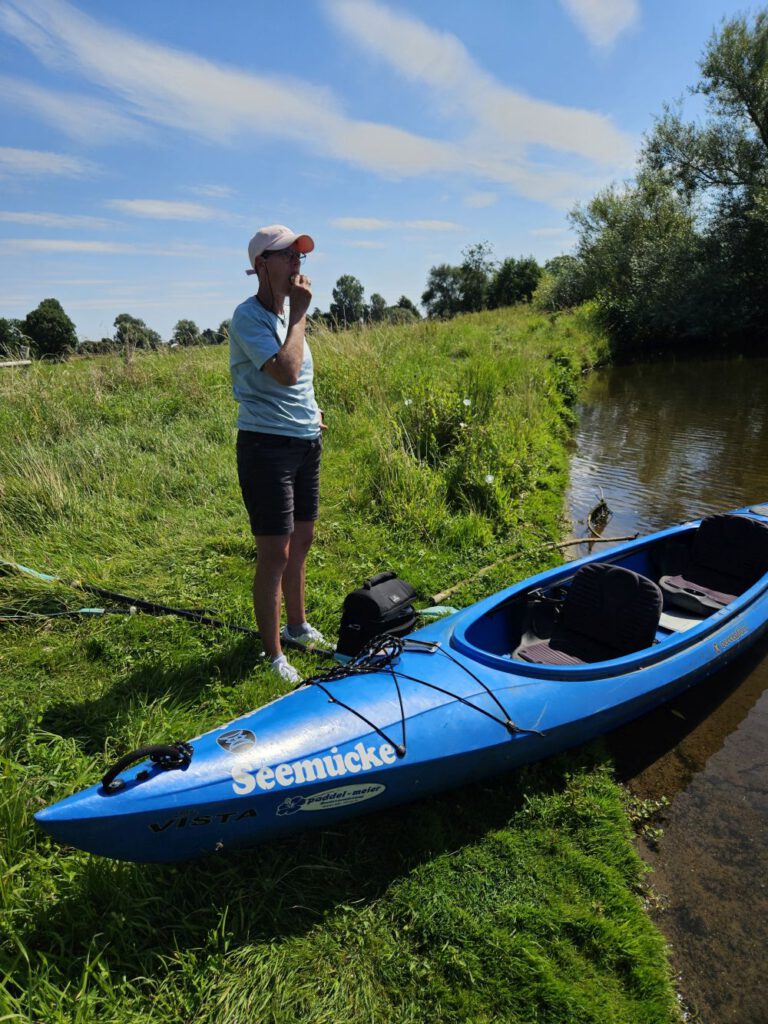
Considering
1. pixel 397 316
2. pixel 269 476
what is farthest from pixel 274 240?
pixel 397 316

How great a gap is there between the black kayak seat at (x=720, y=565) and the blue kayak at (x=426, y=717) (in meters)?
0.06

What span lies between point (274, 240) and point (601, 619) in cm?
280

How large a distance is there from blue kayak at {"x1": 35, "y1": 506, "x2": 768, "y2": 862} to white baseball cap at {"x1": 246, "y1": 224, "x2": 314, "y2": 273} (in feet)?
6.53

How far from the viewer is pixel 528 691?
2818 mm

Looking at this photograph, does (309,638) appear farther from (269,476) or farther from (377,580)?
(269,476)

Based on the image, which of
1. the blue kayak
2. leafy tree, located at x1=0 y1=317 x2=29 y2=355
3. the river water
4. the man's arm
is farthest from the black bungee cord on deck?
Answer: leafy tree, located at x1=0 y1=317 x2=29 y2=355

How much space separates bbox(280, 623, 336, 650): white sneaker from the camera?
3576mm

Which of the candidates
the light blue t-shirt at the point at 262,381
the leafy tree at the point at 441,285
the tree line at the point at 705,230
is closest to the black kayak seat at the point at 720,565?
the light blue t-shirt at the point at 262,381

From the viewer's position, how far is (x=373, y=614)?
3191mm

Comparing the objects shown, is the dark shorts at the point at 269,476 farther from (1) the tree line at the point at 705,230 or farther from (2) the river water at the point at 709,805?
(1) the tree line at the point at 705,230

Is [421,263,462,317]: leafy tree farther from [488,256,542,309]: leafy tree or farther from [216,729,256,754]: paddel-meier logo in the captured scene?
[216,729,256,754]: paddel-meier logo

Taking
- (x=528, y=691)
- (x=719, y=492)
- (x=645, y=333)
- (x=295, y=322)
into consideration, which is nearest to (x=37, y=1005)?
(x=528, y=691)

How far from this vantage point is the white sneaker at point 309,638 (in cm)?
358

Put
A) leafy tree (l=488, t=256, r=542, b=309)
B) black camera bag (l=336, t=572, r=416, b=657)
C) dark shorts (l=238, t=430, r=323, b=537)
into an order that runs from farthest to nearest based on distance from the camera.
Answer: leafy tree (l=488, t=256, r=542, b=309) < black camera bag (l=336, t=572, r=416, b=657) < dark shorts (l=238, t=430, r=323, b=537)
